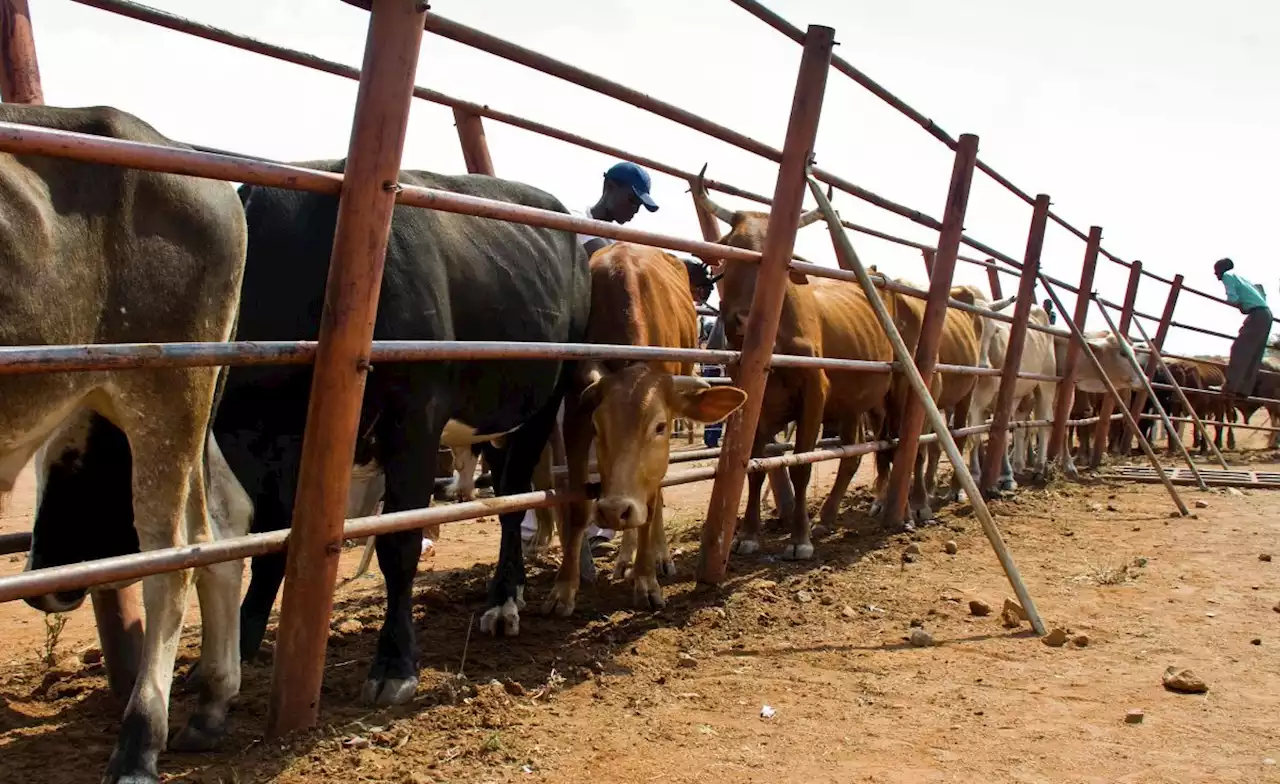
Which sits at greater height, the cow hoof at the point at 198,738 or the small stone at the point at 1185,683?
the small stone at the point at 1185,683

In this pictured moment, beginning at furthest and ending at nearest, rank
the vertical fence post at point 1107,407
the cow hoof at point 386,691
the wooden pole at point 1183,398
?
the vertical fence post at point 1107,407, the wooden pole at point 1183,398, the cow hoof at point 386,691

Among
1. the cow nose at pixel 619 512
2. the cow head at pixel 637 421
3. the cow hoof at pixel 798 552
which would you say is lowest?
the cow hoof at pixel 798 552

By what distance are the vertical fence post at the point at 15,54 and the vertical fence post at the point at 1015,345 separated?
6772 millimetres

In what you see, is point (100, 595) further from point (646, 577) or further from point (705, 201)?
point (705, 201)

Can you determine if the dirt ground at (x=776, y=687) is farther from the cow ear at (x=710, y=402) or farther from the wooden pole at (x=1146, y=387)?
the wooden pole at (x=1146, y=387)

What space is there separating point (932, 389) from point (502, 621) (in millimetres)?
4460

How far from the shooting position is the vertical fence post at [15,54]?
2.83 metres

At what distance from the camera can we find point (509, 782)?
2662 millimetres

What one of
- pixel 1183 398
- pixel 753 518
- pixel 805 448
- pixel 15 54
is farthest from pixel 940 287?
pixel 1183 398

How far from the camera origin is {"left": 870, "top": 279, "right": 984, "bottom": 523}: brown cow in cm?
741

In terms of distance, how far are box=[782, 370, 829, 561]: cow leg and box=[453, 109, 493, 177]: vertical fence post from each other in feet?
7.58

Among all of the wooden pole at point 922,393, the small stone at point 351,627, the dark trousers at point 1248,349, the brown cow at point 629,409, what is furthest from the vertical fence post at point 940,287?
the dark trousers at point 1248,349

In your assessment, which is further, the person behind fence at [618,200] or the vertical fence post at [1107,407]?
the vertical fence post at [1107,407]

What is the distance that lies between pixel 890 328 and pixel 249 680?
122 inches
